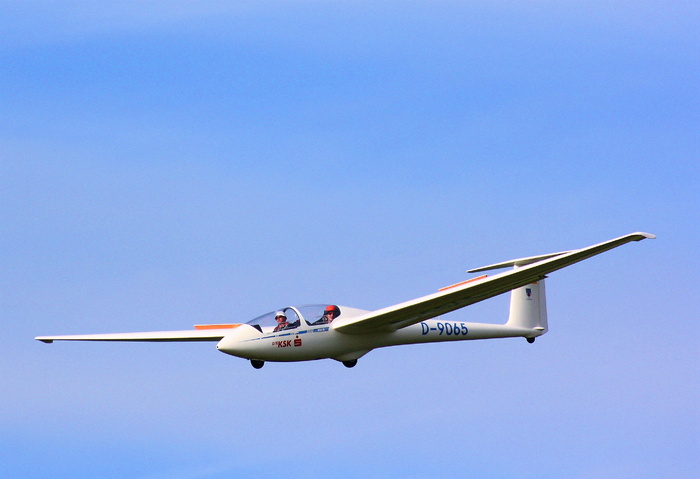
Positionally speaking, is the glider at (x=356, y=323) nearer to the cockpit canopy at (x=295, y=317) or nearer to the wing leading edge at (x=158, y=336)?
the cockpit canopy at (x=295, y=317)

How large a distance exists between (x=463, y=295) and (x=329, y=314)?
10.4 ft

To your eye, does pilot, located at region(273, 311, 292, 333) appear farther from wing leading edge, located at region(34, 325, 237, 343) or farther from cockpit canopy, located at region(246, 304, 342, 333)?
wing leading edge, located at region(34, 325, 237, 343)

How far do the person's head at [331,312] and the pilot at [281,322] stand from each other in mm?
984

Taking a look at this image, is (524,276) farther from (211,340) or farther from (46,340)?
(46,340)

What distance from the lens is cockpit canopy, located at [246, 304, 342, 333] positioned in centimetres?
2050

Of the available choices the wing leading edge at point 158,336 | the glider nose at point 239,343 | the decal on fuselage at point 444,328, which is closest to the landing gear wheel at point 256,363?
the glider nose at point 239,343

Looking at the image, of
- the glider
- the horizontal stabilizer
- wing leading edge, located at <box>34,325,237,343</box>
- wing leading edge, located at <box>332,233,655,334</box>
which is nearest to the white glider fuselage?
the glider

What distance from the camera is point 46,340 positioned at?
82.3 feet

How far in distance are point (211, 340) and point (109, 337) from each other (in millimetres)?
3158

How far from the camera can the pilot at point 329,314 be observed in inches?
826

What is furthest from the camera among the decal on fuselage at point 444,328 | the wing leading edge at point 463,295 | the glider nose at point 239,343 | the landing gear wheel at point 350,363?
the decal on fuselage at point 444,328

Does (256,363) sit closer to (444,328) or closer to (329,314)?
(329,314)

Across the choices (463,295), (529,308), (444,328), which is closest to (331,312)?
(463,295)

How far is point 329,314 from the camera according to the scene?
2109cm
